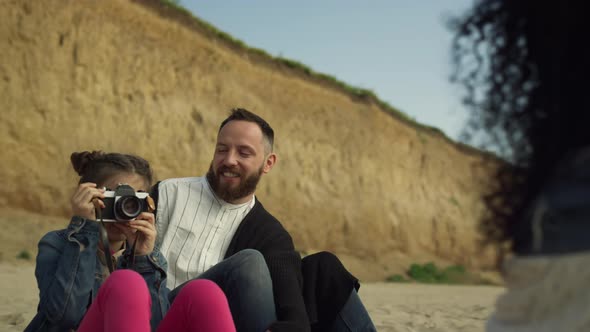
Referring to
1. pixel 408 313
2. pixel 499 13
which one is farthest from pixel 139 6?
pixel 499 13

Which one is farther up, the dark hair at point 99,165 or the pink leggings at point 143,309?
the dark hair at point 99,165

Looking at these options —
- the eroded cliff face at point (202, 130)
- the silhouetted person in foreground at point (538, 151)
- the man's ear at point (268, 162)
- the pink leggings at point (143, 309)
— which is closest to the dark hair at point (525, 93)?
the silhouetted person in foreground at point (538, 151)

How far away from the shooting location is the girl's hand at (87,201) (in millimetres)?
2615

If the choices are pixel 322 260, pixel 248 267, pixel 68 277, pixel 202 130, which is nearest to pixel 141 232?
pixel 68 277

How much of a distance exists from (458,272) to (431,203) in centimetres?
316

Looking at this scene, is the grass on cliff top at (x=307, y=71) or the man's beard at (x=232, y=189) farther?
the grass on cliff top at (x=307, y=71)

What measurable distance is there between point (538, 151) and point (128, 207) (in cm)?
193

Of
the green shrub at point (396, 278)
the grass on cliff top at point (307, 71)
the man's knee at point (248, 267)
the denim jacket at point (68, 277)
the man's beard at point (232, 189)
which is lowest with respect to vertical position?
the green shrub at point (396, 278)

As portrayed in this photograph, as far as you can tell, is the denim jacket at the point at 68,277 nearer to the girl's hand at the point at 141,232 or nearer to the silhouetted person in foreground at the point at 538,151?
the girl's hand at the point at 141,232

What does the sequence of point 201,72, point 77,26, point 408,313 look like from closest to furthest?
point 408,313, point 77,26, point 201,72

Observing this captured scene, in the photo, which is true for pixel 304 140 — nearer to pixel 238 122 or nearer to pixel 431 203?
pixel 431 203

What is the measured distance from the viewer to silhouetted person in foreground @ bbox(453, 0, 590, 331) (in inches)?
38.5

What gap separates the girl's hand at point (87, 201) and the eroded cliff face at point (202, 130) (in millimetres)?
8834

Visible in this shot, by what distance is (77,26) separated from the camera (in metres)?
13.6
